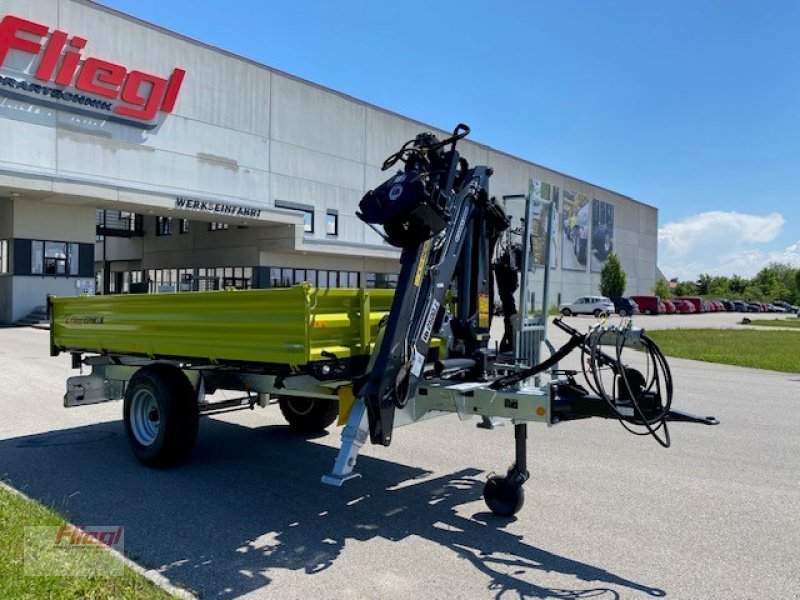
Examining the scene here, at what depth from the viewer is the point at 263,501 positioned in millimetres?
5402

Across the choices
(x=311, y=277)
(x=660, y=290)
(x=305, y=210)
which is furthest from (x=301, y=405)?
(x=660, y=290)

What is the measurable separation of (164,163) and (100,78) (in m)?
4.39

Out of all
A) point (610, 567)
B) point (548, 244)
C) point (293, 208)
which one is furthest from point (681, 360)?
point (293, 208)

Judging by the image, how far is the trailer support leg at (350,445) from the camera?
438 cm

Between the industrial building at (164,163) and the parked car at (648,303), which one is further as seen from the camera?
the parked car at (648,303)

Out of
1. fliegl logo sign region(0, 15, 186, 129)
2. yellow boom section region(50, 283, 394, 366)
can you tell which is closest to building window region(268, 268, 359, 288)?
fliegl logo sign region(0, 15, 186, 129)

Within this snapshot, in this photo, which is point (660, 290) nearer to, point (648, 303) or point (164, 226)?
point (648, 303)

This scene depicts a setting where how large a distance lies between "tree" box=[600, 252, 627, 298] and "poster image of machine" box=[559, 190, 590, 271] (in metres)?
2.97

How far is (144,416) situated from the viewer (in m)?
6.63

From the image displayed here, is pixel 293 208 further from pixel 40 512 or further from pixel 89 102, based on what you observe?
pixel 40 512

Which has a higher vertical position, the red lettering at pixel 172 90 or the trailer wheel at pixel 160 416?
the red lettering at pixel 172 90

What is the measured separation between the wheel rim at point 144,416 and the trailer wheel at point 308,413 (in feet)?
5.20

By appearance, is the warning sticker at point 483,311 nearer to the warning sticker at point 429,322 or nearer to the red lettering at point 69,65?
the warning sticker at point 429,322

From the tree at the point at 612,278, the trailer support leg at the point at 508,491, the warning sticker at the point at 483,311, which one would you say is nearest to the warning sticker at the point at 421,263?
the warning sticker at the point at 483,311
